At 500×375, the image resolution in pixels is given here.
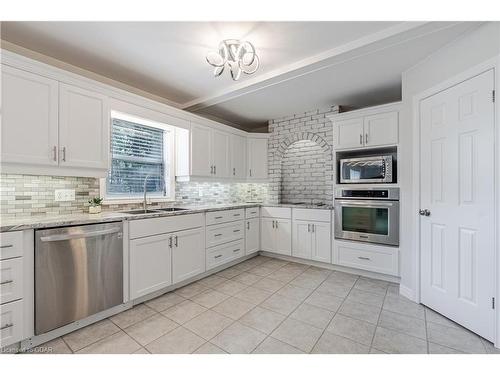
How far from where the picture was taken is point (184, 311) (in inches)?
88.6

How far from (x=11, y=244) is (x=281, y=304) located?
2.31 m

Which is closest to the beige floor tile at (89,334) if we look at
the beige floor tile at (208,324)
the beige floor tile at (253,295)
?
the beige floor tile at (208,324)

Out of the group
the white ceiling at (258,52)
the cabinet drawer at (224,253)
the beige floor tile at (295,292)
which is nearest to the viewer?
the white ceiling at (258,52)

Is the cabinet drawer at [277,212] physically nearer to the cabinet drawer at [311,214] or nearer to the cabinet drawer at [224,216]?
the cabinet drawer at [311,214]

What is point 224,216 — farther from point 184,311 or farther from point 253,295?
point 184,311

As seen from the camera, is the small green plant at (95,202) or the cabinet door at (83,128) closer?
the cabinet door at (83,128)

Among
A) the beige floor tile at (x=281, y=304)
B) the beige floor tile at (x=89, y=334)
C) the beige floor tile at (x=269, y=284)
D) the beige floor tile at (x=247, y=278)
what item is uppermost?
the beige floor tile at (x=89, y=334)

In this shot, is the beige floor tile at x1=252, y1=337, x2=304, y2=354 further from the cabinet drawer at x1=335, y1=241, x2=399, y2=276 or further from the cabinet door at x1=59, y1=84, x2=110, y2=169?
the cabinet door at x1=59, y1=84, x2=110, y2=169

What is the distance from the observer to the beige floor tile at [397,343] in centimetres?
167

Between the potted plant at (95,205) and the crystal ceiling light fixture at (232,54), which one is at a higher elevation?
the crystal ceiling light fixture at (232,54)

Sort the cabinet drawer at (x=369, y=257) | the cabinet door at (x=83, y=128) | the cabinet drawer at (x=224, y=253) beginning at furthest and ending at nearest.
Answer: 1. the cabinet drawer at (x=224, y=253)
2. the cabinet drawer at (x=369, y=257)
3. the cabinet door at (x=83, y=128)

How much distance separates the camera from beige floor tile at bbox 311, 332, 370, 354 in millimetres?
1666

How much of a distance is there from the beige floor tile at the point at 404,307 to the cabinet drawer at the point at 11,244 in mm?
3198
